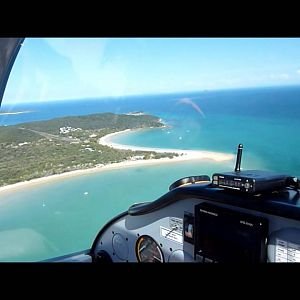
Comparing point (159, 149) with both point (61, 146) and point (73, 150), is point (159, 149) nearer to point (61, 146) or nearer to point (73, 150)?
point (73, 150)

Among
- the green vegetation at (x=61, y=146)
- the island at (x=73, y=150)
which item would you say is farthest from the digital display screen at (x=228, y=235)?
the green vegetation at (x=61, y=146)

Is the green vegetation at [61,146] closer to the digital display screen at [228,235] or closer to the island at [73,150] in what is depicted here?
the island at [73,150]

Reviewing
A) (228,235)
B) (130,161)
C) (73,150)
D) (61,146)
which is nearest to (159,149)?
(130,161)

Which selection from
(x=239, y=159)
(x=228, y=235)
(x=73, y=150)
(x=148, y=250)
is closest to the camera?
(x=228, y=235)

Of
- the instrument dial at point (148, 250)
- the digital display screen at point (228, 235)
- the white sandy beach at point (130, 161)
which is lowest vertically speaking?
the instrument dial at point (148, 250)
